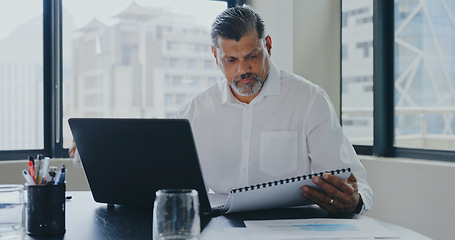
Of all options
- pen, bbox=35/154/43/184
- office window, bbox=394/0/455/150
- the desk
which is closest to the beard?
the desk

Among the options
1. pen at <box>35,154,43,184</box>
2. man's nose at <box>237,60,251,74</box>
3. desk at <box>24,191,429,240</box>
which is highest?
man's nose at <box>237,60,251,74</box>

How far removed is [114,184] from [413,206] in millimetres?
1748

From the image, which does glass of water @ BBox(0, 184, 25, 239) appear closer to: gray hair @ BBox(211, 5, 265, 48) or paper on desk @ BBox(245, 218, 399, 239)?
paper on desk @ BBox(245, 218, 399, 239)

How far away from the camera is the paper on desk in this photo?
978mm

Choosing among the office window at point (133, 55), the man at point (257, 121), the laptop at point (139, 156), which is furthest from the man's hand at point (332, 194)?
the office window at point (133, 55)

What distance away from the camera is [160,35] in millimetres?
3363

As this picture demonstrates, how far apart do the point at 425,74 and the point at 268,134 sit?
1.30m

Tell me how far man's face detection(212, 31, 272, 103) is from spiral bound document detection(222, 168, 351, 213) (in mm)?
645

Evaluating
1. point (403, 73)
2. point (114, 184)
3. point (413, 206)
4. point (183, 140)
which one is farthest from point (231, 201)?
point (403, 73)

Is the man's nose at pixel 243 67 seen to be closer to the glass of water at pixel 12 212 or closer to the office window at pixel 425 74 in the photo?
the glass of water at pixel 12 212

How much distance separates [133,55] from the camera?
3.29 metres

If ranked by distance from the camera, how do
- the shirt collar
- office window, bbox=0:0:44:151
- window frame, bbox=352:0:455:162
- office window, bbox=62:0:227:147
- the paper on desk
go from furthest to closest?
1. office window, bbox=62:0:227:147
2. office window, bbox=0:0:44:151
3. window frame, bbox=352:0:455:162
4. the shirt collar
5. the paper on desk

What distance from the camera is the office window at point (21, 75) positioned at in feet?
9.68

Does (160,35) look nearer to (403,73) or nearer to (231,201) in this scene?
(403,73)
